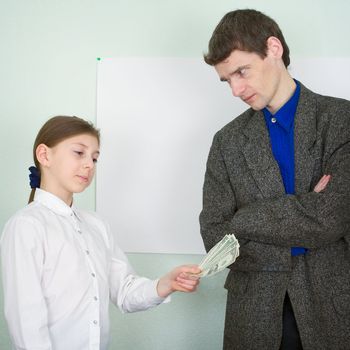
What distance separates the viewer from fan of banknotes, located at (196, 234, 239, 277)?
149 cm

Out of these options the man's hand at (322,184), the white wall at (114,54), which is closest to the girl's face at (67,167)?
the man's hand at (322,184)

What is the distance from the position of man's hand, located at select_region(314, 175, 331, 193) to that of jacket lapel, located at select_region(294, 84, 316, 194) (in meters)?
0.05

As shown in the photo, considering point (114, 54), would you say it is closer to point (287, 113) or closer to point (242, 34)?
point (242, 34)

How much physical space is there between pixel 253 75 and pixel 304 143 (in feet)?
1.00

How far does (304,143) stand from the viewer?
1688 millimetres

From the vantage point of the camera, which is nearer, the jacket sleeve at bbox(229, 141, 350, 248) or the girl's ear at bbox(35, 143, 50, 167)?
the jacket sleeve at bbox(229, 141, 350, 248)

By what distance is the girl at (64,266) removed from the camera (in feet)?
4.98

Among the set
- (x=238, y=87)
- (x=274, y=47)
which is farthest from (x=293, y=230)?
(x=274, y=47)

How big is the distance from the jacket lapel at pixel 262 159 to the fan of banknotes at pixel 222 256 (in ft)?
0.85

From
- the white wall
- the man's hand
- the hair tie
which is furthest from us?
the white wall

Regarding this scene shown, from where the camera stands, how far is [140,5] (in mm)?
2729

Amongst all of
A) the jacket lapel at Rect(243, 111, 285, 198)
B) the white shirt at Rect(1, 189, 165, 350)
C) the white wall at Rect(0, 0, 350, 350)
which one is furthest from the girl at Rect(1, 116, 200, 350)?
the white wall at Rect(0, 0, 350, 350)

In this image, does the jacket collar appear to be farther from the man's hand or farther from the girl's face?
the girl's face

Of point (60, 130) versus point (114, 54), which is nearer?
point (60, 130)
